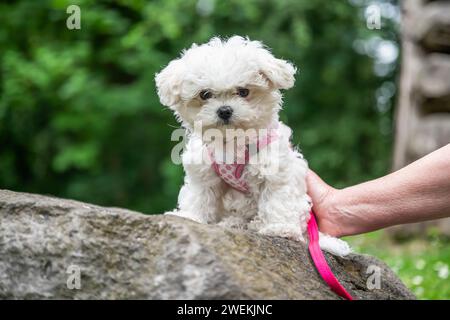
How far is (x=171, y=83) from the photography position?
3748 mm

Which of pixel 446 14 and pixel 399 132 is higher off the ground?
pixel 446 14

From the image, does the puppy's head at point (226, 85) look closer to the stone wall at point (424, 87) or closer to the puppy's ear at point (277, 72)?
the puppy's ear at point (277, 72)

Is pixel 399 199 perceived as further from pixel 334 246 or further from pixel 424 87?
pixel 424 87

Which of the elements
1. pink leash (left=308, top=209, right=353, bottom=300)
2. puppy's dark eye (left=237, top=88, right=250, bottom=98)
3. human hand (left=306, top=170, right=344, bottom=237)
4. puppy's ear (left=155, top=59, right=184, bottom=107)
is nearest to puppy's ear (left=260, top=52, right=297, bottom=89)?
puppy's dark eye (left=237, top=88, right=250, bottom=98)

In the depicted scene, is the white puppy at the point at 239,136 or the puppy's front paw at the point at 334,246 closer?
the white puppy at the point at 239,136

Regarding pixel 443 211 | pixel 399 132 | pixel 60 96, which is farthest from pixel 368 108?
pixel 443 211

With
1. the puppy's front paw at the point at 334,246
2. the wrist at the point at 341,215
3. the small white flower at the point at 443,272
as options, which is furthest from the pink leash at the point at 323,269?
the small white flower at the point at 443,272

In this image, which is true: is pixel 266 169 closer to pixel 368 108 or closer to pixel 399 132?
pixel 399 132

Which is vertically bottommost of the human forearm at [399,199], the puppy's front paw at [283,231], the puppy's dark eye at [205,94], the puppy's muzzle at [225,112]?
the puppy's front paw at [283,231]

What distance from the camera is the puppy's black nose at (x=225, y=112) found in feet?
11.7

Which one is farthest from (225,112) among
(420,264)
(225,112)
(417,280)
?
(420,264)

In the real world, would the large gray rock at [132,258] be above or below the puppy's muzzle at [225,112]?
below
